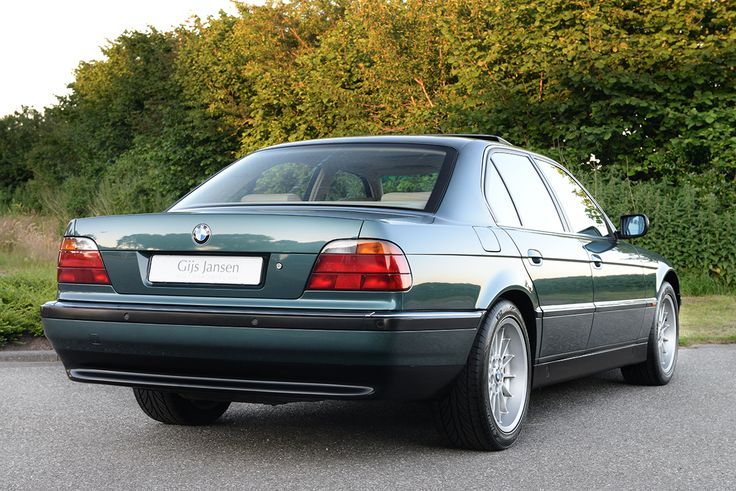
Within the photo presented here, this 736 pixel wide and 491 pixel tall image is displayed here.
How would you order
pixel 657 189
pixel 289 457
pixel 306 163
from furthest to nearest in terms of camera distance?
pixel 657 189, pixel 306 163, pixel 289 457

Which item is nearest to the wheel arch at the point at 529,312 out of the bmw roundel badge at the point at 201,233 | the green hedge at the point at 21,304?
the bmw roundel badge at the point at 201,233

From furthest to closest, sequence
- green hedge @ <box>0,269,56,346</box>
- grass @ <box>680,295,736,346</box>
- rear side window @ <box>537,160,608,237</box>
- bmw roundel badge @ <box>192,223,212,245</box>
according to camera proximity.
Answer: grass @ <box>680,295,736,346</box> < green hedge @ <box>0,269,56,346</box> < rear side window @ <box>537,160,608,237</box> < bmw roundel badge @ <box>192,223,212,245</box>

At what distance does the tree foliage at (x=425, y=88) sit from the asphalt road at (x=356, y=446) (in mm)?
11423

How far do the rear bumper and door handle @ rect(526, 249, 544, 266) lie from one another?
783 mm

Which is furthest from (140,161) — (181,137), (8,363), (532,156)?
(532,156)

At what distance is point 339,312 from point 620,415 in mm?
2750

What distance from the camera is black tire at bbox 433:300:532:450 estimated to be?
5102mm

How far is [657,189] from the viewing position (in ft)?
60.7

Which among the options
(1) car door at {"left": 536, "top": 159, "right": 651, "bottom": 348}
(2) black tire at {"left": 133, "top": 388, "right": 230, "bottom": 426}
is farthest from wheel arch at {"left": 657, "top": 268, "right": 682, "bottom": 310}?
(2) black tire at {"left": 133, "top": 388, "right": 230, "bottom": 426}

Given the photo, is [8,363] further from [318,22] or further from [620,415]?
[318,22]

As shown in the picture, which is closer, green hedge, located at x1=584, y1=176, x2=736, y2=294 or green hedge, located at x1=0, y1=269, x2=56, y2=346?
green hedge, located at x1=0, y1=269, x2=56, y2=346

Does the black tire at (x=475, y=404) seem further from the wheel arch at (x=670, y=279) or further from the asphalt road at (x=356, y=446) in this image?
the wheel arch at (x=670, y=279)

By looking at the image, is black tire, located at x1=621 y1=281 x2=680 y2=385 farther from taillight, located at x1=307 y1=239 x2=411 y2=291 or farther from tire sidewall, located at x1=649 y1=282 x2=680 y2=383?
taillight, located at x1=307 y1=239 x2=411 y2=291

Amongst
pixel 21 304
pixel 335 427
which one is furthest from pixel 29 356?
pixel 335 427
